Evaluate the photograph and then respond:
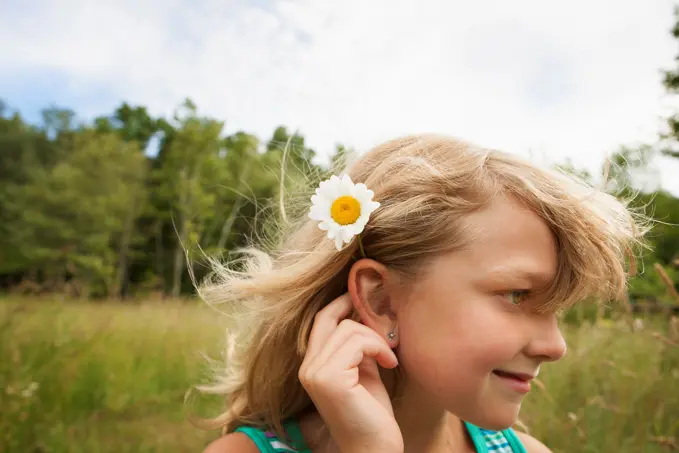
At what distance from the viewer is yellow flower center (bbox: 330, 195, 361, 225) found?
1509 millimetres

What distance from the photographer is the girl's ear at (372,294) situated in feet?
5.21

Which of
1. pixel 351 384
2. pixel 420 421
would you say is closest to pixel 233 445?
pixel 351 384

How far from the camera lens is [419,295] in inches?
59.9

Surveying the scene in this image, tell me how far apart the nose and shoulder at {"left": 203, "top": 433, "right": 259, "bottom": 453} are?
2.67 ft

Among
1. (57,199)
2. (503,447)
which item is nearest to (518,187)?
(503,447)

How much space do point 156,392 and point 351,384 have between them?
330 centimetres

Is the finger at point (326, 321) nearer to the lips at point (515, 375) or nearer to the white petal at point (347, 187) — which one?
the white petal at point (347, 187)

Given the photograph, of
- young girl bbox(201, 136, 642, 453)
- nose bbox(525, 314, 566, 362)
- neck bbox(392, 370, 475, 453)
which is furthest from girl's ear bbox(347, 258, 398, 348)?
nose bbox(525, 314, 566, 362)

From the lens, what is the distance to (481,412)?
148cm

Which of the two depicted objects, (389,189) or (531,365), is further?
(389,189)

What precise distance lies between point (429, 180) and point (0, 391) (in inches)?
89.4

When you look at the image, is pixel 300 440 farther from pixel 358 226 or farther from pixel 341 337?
pixel 358 226

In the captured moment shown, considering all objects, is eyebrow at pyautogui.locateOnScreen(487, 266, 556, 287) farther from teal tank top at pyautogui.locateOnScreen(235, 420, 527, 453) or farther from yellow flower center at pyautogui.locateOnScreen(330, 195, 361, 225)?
teal tank top at pyautogui.locateOnScreen(235, 420, 527, 453)

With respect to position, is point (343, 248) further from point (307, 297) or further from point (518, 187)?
point (518, 187)
